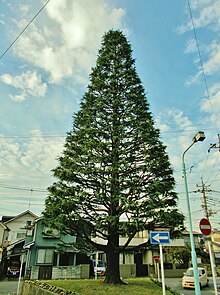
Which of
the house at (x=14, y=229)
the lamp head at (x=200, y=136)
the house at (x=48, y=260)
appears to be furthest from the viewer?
the house at (x=14, y=229)

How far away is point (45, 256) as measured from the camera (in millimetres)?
24688

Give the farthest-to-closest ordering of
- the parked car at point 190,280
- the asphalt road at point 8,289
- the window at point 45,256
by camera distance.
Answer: the window at point 45,256 < the parked car at point 190,280 < the asphalt road at point 8,289

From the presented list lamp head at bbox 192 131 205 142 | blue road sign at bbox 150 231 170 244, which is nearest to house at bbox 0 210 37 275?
blue road sign at bbox 150 231 170 244

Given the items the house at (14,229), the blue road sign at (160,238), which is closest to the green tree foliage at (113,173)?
the blue road sign at (160,238)

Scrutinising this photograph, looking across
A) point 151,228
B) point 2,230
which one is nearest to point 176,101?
point 151,228

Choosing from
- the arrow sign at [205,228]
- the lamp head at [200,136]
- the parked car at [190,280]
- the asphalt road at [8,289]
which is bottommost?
the asphalt road at [8,289]

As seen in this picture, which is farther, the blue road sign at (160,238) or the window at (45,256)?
the window at (45,256)

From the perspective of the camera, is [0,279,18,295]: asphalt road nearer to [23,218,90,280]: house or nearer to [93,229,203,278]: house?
[23,218,90,280]: house

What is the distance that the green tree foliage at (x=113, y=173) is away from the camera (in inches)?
455

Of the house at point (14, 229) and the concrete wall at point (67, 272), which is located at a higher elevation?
the house at point (14, 229)

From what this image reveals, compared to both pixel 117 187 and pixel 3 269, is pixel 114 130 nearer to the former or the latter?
pixel 117 187

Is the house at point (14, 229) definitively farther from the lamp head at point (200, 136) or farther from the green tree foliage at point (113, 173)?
the lamp head at point (200, 136)

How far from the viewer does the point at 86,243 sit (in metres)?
12.8

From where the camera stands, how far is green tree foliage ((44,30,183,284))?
11555 millimetres
